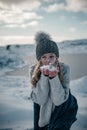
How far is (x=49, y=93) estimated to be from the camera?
49.8 inches

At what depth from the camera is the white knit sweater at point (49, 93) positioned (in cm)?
117

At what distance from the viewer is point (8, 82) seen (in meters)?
1.89

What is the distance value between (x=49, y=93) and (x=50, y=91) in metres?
0.02

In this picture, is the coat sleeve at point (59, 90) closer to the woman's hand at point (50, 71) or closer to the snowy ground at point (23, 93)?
the woman's hand at point (50, 71)

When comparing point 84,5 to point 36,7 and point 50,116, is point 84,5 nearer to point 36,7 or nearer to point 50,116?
point 36,7

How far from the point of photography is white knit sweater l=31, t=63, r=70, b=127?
3.82ft

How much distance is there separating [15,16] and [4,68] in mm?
446

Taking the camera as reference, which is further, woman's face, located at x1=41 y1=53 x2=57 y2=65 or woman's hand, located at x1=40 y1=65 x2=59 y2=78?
woman's face, located at x1=41 y1=53 x2=57 y2=65

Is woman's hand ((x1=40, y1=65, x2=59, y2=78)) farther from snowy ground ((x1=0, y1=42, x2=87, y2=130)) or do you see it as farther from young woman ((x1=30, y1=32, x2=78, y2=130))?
snowy ground ((x1=0, y1=42, x2=87, y2=130))

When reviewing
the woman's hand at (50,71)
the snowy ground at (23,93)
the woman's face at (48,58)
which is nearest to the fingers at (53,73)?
the woman's hand at (50,71)

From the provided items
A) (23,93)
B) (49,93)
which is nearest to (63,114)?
(49,93)

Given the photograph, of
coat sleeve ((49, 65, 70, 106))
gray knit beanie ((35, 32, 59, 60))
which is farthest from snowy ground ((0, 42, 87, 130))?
coat sleeve ((49, 65, 70, 106))

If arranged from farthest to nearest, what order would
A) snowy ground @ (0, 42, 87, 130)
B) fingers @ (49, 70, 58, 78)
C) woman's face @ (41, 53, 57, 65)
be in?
snowy ground @ (0, 42, 87, 130) → woman's face @ (41, 53, 57, 65) → fingers @ (49, 70, 58, 78)

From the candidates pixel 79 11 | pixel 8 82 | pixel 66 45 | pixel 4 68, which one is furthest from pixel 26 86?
pixel 79 11
